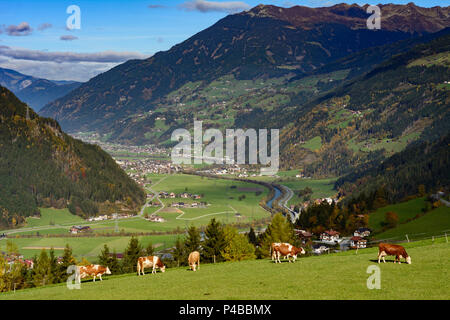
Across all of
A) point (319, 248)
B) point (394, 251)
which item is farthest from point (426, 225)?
point (394, 251)

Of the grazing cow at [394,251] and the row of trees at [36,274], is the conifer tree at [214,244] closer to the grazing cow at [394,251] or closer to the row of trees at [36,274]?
the row of trees at [36,274]

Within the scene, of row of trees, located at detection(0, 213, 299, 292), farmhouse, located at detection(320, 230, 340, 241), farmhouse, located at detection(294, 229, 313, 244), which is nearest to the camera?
row of trees, located at detection(0, 213, 299, 292)

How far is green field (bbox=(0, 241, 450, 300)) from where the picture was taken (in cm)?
2597

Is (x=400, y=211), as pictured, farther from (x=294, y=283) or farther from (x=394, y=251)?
(x=294, y=283)

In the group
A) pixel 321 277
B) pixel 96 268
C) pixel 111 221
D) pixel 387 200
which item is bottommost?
pixel 111 221

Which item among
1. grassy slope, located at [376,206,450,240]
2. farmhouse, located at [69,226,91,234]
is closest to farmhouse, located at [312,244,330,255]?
grassy slope, located at [376,206,450,240]

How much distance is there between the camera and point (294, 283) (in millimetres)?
29484

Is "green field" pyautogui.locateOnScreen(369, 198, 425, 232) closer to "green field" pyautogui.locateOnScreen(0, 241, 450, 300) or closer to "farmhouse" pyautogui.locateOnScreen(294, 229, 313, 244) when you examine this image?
"farmhouse" pyautogui.locateOnScreen(294, 229, 313, 244)
